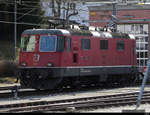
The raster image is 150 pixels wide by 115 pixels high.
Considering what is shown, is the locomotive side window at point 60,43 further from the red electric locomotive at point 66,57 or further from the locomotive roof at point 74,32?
the locomotive roof at point 74,32

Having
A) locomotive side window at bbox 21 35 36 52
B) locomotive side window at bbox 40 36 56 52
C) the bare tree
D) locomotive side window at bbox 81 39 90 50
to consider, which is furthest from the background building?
locomotive side window at bbox 40 36 56 52

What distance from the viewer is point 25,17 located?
36.9 m

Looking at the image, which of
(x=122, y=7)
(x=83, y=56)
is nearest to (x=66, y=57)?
(x=83, y=56)

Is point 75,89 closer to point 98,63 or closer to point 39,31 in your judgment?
point 98,63

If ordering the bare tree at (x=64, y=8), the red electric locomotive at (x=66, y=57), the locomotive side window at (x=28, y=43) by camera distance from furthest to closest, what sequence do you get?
the bare tree at (x=64, y=8)
the locomotive side window at (x=28, y=43)
the red electric locomotive at (x=66, y=57)

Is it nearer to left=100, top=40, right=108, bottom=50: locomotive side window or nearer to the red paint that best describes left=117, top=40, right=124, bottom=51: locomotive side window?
the red paint

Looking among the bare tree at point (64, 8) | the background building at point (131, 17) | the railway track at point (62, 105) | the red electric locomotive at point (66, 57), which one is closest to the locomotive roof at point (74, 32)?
the red electric locomotive at point (66, 57)

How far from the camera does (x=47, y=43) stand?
20078 millimetres

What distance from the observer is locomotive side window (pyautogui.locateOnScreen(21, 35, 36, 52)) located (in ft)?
67.3

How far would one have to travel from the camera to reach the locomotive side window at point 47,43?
19.9 meters

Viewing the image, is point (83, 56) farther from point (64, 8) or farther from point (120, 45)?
point (64, 8)

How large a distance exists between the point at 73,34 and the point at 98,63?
2713 millimetres

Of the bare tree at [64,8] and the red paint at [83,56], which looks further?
the bare tree at [64,8]

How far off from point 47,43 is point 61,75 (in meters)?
1.82
